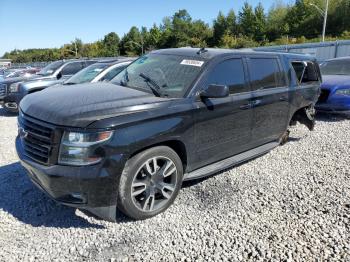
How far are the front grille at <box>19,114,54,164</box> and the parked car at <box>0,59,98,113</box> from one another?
6.41 meters

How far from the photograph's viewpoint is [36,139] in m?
3.28

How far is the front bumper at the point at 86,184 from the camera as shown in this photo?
118 inches

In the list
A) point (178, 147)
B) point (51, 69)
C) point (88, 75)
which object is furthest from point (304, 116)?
point (51, 69)

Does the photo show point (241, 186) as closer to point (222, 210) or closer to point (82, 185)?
point (222, 210)

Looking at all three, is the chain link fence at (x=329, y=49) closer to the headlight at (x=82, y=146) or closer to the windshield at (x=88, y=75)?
the windshield at (x=88, y=75)

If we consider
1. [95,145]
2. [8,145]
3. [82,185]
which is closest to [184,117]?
[95,145]

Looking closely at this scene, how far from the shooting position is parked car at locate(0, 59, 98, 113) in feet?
30.8

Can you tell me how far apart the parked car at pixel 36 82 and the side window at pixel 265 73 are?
6.71m

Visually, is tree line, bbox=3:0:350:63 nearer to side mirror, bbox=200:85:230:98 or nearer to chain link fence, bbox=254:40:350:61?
chain link fence, bbox=254:40:350:61

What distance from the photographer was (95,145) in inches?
118

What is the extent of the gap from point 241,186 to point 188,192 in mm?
750

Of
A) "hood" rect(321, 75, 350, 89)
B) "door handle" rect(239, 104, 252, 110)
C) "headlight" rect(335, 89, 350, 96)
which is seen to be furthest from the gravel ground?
"hood" rect(321, 75, 350, 89)

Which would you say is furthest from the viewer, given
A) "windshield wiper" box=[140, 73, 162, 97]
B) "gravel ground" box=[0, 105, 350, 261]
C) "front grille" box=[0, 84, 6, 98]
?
"front grille" box=[0, 84, 6, 98]

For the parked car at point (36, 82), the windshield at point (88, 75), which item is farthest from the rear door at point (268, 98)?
the parked car at point (36, 82)
